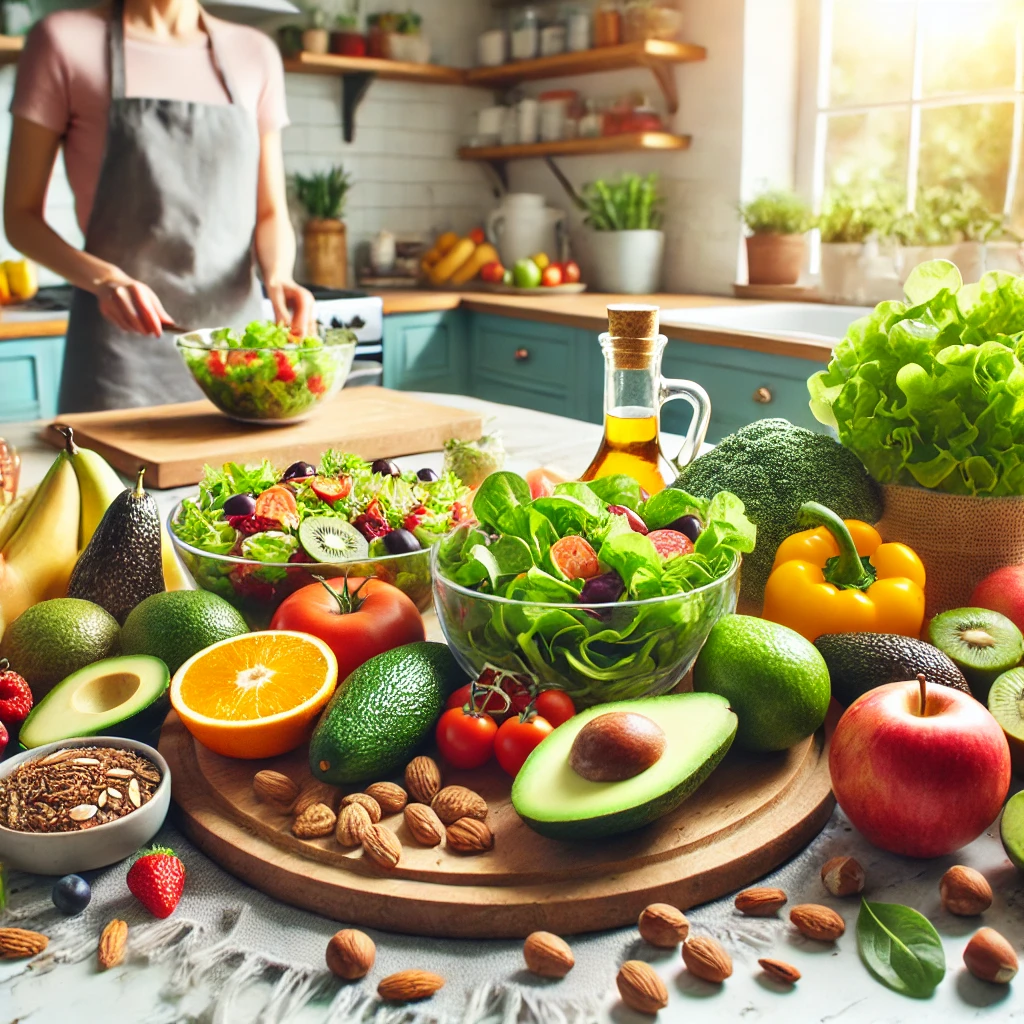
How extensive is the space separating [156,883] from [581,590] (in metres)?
0.34

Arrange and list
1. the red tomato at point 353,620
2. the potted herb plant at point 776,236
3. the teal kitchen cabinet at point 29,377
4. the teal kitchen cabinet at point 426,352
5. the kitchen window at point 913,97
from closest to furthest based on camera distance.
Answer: the red tomato at point 353,620
the teal kitchen cabinet at point 29,377
the kitchen window at point 913,97
the potted herb plant at point 776,236
the teal kitchen cabinet at point 426,352

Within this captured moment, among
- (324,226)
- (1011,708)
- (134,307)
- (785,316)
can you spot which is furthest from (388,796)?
(324,226)

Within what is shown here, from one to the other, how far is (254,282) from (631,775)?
226 cm

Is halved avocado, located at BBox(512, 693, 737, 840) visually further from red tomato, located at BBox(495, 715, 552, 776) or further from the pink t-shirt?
the pink t-shirt

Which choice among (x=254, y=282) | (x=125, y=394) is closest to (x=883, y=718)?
(x=125, y=394)

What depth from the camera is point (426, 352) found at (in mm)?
3777

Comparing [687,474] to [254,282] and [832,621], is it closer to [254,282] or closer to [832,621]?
[832,621]

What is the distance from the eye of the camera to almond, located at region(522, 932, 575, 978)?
0.60 metres

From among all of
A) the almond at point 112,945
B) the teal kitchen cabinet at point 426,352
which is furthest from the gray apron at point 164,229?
the almond at point 112,945

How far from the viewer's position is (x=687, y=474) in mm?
1154

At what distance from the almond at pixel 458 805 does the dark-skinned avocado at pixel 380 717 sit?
6 cm

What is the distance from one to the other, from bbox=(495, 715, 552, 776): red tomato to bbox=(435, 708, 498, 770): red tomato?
12mm

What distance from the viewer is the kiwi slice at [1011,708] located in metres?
0.77

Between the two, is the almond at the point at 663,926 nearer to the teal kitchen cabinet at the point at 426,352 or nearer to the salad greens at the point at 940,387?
the salad greens at the point at 940,387
